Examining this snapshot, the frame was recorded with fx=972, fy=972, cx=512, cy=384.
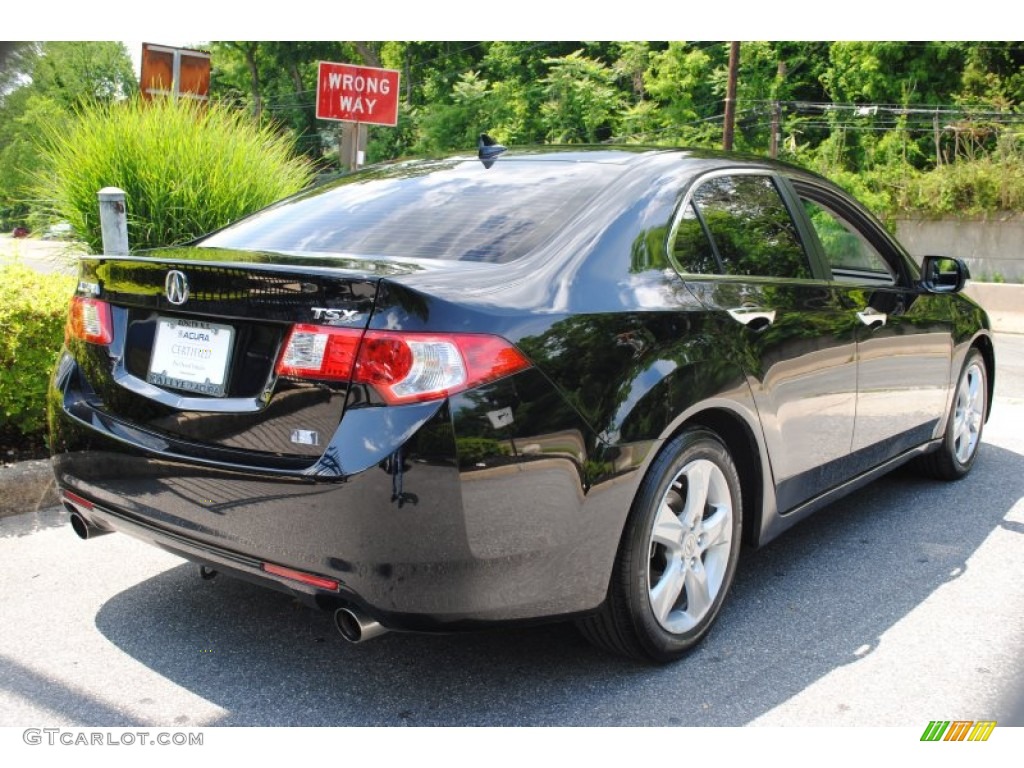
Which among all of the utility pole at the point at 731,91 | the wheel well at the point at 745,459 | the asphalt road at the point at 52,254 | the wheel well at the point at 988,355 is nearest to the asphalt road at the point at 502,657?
the wheel well at the point at 745,459

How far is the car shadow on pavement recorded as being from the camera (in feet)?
8.89

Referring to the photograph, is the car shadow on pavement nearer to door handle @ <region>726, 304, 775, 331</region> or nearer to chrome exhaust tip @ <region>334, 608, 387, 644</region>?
chrome exhaust tip @ <region>334, 608, 387, 644</region>

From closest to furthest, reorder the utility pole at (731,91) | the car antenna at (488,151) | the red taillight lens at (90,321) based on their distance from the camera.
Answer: the red taillight lens at (90,321), the car antenna at (488,151), the utility pole at (731,91)

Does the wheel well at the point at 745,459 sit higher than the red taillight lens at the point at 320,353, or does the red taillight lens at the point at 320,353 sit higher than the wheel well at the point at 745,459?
the red taillight lens at the point at 320,353

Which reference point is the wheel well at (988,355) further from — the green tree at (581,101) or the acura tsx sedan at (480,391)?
the green tree at (581,101)

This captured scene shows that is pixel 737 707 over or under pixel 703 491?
under

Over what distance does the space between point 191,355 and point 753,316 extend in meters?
1.77

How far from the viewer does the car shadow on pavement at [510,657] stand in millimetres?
2709

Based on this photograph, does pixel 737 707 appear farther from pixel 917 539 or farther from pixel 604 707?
pixel 917 539

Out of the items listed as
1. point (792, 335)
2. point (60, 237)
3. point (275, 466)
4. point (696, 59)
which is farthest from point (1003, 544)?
point (696, 59)

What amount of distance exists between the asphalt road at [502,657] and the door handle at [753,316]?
101 cm

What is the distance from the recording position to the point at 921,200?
21.9m

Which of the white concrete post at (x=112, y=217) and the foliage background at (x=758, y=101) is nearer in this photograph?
the white concrete post at (x=112, y=217)

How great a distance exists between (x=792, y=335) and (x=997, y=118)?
22.8m
